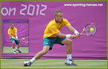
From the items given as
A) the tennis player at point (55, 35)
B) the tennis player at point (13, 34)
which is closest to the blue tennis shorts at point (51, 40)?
the tennis player at point (55, 35)

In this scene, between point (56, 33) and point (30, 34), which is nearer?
point (56, 33)

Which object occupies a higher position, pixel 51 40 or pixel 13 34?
pixel 51 40

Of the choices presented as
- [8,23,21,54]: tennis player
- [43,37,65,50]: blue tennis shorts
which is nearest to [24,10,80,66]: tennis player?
[43,37,65,50]: blue tennis shorts

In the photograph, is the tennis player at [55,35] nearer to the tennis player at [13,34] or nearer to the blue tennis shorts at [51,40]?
the blue tennis shorts at [51,40]

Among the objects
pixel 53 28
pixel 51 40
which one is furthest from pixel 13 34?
pixel 53 28

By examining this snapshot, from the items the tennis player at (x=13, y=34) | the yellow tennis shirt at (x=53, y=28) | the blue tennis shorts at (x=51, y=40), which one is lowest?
the tennis player at (x=13, y=34)

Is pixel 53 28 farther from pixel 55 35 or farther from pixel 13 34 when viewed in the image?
pixel 13 34

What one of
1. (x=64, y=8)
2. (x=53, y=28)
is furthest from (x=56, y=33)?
(x=64, y=8)

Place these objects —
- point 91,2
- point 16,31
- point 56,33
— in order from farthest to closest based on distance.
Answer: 1. point 16,31
2. point 91,2
3. point 56,33

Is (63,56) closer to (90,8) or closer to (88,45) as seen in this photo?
(88,45)

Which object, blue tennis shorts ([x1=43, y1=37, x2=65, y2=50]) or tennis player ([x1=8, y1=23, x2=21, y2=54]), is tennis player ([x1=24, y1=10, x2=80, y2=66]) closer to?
blue tennis shorts ([x1=43, y1=37, x2=65, y2=50])

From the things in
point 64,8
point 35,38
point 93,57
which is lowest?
point 93,57

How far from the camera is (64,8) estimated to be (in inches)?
351

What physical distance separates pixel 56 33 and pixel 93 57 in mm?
2983
